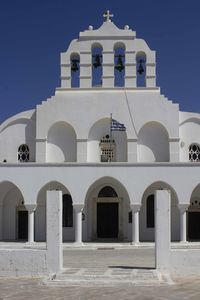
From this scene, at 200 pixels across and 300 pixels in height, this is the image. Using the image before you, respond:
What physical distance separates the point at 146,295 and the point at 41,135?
65.0ft

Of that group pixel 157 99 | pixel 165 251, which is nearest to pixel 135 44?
pixel 157 99

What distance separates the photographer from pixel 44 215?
107 feet

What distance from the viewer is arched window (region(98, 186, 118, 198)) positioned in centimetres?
3300

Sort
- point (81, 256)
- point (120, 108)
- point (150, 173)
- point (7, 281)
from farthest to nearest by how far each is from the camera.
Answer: point (120, 108) → point (150, 173) → point (81, 256) → point (7, 281)

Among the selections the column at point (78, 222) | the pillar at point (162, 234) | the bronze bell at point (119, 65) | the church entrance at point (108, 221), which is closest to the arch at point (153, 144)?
the church entrance at point (108, 221)

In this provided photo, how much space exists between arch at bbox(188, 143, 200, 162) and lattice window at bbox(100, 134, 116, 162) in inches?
182

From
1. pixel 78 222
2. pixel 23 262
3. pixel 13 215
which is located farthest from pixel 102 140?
pixel 23 262

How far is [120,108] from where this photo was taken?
106 feet

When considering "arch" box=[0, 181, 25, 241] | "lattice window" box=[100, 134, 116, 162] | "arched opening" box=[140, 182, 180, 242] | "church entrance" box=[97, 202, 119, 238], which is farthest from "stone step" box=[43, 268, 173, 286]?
"arch" box=[0, 181, 25, 241]

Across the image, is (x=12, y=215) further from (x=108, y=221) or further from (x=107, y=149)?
(x=107, y=149)

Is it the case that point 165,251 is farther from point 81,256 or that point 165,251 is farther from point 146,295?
point 81,256

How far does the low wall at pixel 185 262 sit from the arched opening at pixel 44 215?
15810 mm

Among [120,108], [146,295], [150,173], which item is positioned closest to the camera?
[146,295]

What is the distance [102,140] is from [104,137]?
220mm
